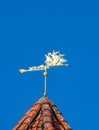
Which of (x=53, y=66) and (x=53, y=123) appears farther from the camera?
(x=53, y=66)

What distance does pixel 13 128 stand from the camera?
14.9 meters

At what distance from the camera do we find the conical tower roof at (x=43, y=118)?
574 inches

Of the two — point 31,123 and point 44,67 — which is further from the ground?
point 44,67

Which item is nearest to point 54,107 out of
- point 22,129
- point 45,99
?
point 45,99

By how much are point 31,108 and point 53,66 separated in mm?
1383

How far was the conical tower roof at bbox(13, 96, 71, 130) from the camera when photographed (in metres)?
14.6

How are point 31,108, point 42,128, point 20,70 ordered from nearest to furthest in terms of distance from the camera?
point 42,128 → point 31,108 → point 20,70

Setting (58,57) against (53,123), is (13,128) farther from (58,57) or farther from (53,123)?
(58,57)

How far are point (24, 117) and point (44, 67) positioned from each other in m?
1.65

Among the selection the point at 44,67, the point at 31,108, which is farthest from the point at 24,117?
the point at 44,67

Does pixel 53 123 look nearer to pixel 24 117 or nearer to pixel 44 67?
pixel 24 117

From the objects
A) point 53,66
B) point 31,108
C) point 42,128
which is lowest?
point 42,128

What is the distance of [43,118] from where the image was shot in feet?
48.7

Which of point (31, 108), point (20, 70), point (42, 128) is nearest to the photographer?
point (42, 128)
